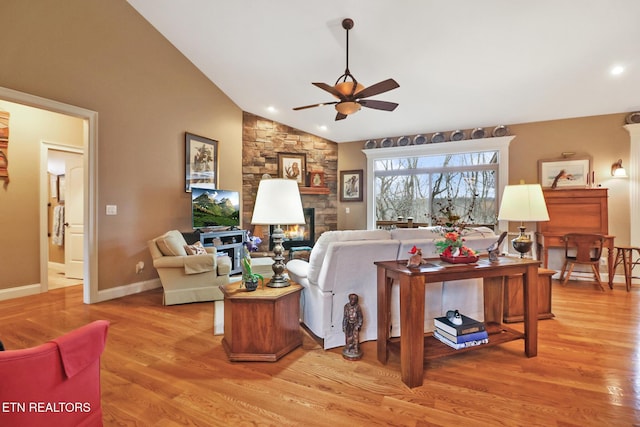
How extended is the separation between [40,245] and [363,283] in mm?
4406

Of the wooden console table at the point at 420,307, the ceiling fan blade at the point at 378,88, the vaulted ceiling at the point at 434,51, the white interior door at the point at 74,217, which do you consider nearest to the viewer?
the wooden console table at the point at 420,307

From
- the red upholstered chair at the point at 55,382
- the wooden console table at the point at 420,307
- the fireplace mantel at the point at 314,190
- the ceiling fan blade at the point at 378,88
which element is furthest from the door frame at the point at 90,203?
the fireplace mantel at the point at 314,190

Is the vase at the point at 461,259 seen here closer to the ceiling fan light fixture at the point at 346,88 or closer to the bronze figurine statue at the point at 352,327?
the bronze figurine statue at the point at 352,327

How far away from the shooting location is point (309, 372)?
83.9 inches

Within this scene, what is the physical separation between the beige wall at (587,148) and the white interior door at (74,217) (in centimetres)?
739

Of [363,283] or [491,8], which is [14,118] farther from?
[491,8]

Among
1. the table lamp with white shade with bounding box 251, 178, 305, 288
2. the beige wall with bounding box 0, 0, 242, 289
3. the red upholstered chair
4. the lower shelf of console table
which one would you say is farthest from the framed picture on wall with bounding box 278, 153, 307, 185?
the red upholstered chair

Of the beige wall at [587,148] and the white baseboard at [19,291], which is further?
the beige wall at [587,148]

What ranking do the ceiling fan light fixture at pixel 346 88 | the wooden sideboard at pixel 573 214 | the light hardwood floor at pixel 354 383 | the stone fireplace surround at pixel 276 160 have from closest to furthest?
the light hardwood floor at pixel 354 383 < the ceiling fan light fixture at pixel 346 88 < the wooden sideboard at pixel 573 214 < the stone fireplace surround at pixel 276 160

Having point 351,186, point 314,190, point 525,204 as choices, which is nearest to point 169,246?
point 314,190

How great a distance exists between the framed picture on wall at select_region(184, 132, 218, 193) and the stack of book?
431cm

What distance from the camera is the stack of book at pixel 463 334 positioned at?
2123mm

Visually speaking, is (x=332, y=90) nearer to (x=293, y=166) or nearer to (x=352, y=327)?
(x=352, y=327)

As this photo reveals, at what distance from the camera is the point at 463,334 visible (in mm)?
2141
